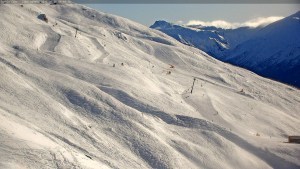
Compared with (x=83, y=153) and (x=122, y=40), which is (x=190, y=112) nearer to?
(x=83, y=153)

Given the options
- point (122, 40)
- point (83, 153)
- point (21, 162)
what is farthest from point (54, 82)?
point (122, 40)

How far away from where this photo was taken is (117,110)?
897 inches

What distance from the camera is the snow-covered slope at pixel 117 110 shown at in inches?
710

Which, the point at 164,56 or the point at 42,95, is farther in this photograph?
the point at 164,56

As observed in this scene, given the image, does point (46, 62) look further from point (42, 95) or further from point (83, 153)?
point (83, 153)

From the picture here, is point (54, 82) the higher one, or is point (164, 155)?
point (54, 82)

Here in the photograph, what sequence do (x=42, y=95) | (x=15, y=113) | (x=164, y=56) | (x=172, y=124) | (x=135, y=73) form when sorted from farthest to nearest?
1. (x=164, y=56)
2. (x=135, y=73)
3. (x=172, y=124)
4. (x=42, y=95)
5. (x=15, y=113)

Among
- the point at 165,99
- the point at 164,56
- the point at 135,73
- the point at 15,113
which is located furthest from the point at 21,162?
the point at 164,56

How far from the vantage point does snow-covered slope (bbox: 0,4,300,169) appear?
1803 cm

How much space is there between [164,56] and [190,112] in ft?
56.1

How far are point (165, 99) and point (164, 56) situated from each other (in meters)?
16.2

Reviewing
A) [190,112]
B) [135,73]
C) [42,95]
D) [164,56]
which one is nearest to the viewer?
[42,95]

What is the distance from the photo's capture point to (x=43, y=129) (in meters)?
18.3

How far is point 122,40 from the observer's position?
141 feet
